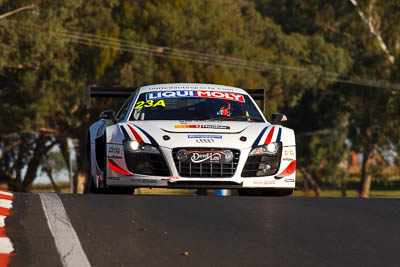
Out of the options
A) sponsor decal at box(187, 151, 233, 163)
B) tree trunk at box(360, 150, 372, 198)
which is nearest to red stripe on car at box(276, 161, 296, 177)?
sponsor decal at box(187, 151, 233, 163)

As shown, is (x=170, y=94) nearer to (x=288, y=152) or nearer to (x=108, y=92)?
(x=288, y=152)

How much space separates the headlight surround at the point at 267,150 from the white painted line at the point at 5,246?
14.1ft

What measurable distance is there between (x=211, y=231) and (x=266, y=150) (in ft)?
10.8

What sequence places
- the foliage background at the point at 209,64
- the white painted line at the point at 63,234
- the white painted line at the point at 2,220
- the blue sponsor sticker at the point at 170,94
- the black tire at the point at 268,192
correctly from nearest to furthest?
the white painted line at the point at 63,234 → the white painted line at the point at 2,220 → the black tire at the point at 268,192 → the blue sponsor sticker at the point at 170,94 → the foliage background at the point at 209,64

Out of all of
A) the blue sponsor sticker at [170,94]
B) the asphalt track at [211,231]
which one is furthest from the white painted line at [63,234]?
the blue sponsor sticker at [170,94]

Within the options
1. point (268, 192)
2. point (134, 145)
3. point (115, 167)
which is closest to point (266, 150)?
point (268, 192)

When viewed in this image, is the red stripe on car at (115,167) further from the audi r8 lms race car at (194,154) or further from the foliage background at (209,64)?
the foliage background at (209,64)

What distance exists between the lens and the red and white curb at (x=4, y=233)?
5.86m

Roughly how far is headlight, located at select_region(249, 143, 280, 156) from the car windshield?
3.14 feet

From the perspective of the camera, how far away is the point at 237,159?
10.2 m

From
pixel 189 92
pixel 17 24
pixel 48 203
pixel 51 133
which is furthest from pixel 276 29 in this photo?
pixel 48 203

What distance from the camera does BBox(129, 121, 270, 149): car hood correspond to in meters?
10.2

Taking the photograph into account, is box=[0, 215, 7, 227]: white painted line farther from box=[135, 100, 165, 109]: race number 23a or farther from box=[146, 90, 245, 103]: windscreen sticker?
box=[146, 90, 245, 103]: windscreen sticker

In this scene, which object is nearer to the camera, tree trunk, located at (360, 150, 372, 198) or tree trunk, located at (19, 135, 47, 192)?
tree trunk, located at (19, 135, 47, 192)
